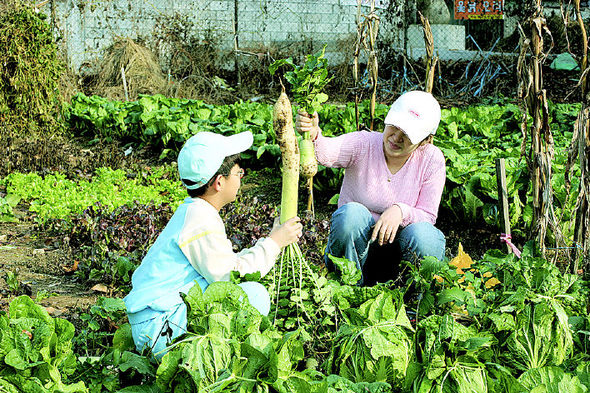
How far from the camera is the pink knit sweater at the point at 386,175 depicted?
3373 millimetres

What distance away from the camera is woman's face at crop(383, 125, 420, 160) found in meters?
3.20

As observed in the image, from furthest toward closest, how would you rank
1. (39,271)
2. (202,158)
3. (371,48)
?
(371,48), (39,271), (202,158)

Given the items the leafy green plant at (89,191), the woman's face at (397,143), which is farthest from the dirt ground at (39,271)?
the woman's face at (397,143)

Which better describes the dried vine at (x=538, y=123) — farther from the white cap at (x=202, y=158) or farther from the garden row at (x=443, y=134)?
the white cap at (x=202, y=158)

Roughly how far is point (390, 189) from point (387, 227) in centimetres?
31

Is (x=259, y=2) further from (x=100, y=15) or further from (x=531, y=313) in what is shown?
(x=531, y=313)

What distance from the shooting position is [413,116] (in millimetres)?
3072

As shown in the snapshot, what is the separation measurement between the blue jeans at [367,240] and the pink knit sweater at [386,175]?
12cm

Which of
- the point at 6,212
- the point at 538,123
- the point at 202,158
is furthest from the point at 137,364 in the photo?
the point at 6,212

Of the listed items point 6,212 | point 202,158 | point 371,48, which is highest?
point 371,48

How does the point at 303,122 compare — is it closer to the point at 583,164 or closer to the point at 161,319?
the point at 161,319

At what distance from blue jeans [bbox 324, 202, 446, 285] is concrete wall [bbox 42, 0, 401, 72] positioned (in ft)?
31.2

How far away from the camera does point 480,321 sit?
7.11ft

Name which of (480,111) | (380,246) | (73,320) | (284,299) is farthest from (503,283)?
(480,111)
